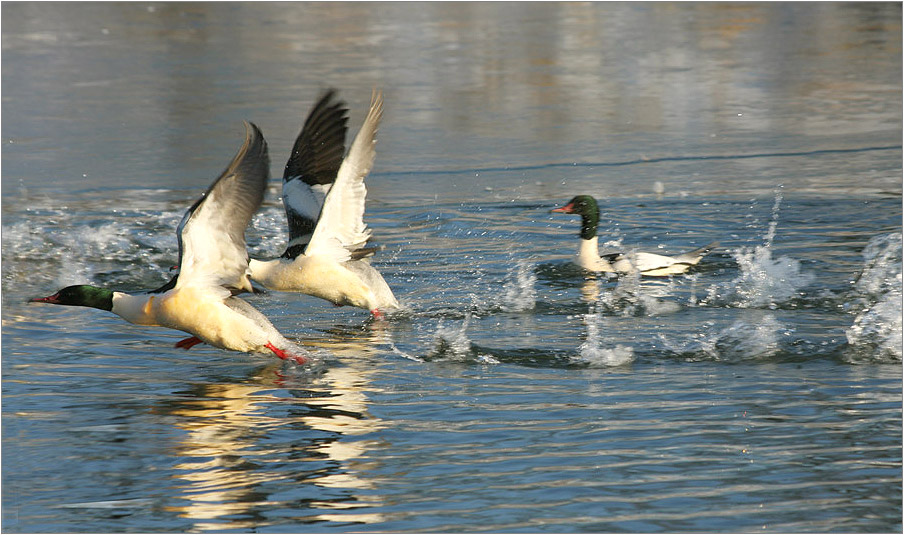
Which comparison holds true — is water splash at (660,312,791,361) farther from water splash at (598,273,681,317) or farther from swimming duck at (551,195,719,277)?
swimming duck at (551,195,719,277)

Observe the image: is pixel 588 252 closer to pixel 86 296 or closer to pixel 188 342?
pixel 188 342

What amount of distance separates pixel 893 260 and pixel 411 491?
16.5 feet

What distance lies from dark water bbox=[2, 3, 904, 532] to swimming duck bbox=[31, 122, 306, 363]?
20 cm

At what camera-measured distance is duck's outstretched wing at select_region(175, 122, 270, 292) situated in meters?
6.81

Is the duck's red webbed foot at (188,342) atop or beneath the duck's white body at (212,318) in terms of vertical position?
beneath

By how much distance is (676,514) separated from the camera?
504 centimetres

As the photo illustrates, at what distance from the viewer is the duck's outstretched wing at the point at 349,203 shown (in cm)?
834

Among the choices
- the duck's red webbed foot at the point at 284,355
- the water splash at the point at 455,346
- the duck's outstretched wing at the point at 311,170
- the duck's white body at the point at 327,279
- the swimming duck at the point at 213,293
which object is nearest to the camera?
the swimming duck at the point at 213,293

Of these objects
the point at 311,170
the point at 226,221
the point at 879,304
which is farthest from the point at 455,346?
the point at 879,304

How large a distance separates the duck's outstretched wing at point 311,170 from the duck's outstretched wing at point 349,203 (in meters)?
0.56

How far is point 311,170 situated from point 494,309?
1.90m

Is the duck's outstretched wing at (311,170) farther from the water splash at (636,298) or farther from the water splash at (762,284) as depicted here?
the water splash at (762,284)

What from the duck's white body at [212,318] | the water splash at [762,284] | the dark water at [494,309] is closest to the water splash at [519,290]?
the dark water at [494,309]

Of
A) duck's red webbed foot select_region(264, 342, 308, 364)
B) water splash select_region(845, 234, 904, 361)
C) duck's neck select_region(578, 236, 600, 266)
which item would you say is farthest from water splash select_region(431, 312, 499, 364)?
water splash select_region(845, 234, 904, 361)
